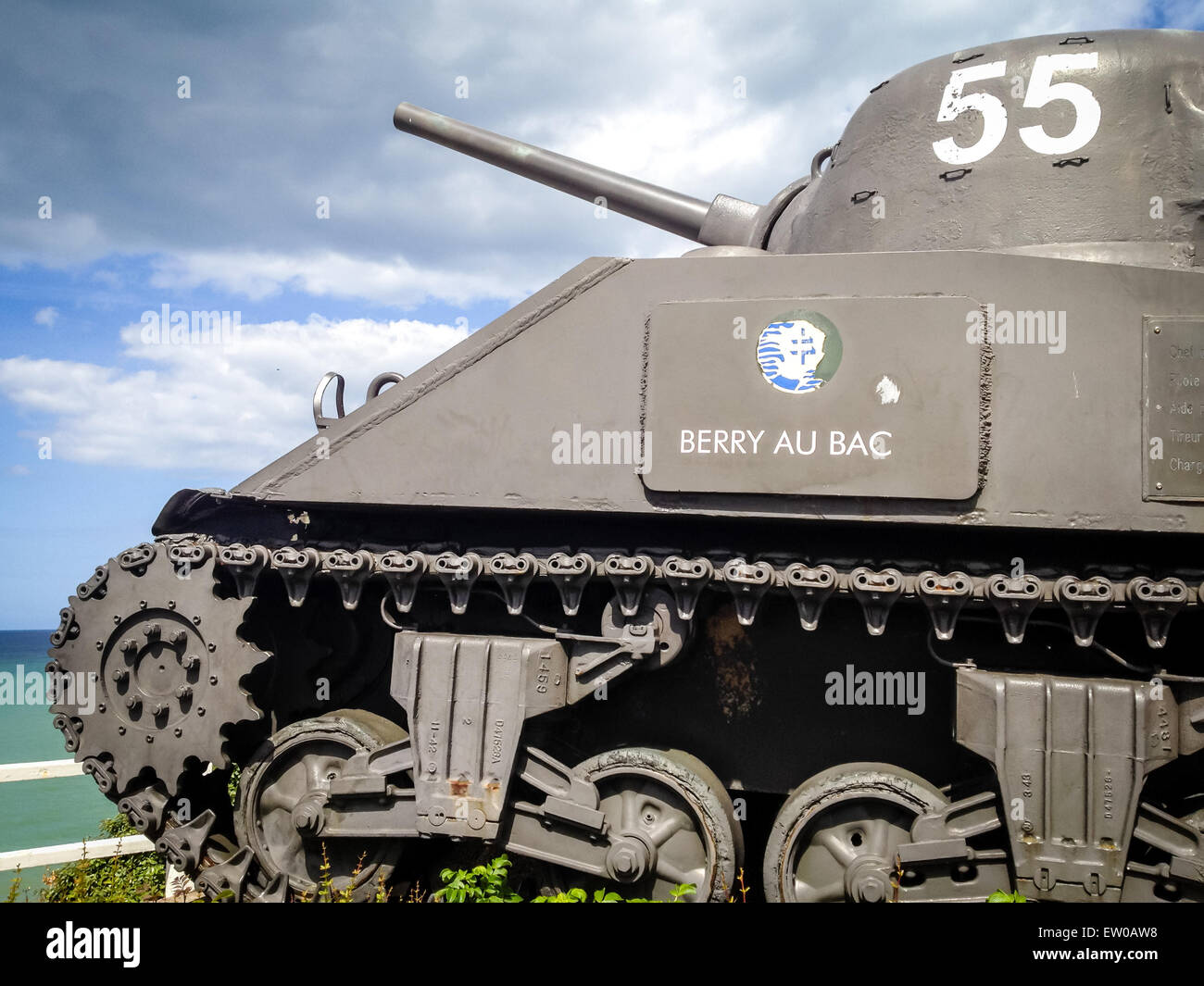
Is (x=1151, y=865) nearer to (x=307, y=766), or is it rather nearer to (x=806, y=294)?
(x=806, y=294)

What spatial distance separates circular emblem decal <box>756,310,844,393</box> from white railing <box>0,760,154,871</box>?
19.8ft

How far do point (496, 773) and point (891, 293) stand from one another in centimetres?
328

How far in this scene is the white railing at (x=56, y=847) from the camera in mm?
7602

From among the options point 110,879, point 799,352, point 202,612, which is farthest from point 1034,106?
point 110,879

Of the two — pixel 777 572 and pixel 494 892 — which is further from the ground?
pixel 777 572

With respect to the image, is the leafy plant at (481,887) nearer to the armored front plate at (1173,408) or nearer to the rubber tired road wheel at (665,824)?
the rubber tired road wheel at (665,824)

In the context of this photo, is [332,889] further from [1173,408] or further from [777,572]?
[1173,408]

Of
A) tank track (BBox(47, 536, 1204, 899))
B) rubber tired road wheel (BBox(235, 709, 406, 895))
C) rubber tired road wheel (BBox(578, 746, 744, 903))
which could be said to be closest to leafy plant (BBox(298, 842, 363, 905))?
rubber tired road wheel (BBox(235, 709, 406, 895))

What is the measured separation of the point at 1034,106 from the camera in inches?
218

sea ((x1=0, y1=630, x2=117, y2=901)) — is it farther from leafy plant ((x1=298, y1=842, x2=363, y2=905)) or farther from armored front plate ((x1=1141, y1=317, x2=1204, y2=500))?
armored front plate ((x1=1141, y1=317, x2=1204, y2=500))

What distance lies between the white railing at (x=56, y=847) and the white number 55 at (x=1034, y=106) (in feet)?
24.8

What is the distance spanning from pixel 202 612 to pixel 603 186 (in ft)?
16.6

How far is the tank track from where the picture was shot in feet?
16.7
